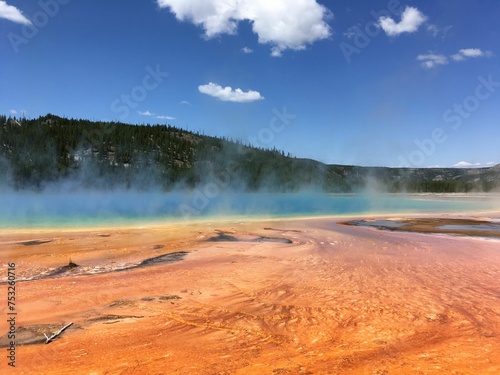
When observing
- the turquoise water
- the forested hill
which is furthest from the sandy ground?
the forested hill

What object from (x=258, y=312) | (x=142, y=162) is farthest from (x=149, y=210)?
(x=142, y=162)

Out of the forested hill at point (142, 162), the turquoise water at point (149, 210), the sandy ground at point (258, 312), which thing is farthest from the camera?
the forested hill at point (142, 162)

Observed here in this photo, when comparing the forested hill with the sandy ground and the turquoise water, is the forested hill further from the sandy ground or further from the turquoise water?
the sandy ground

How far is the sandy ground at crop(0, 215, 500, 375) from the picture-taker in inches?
204

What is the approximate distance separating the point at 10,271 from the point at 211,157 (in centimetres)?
12718

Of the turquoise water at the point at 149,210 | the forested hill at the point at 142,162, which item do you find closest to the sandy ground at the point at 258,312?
the turquoise water at the point at 149,210

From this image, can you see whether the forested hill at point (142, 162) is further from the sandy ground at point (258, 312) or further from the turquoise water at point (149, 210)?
the sandy ground at point (258, 312)

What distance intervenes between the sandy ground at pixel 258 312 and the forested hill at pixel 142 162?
→ 85619 millimetres

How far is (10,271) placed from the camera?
413 inches

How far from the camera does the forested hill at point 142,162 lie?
94125 millimetres

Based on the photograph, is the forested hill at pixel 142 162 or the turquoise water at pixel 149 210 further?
the forested hill at pixel 142 162

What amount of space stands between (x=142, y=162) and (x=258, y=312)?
114m

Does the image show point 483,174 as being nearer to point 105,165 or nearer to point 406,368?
point 105,165

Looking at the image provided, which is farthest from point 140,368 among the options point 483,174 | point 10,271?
point 483,174
